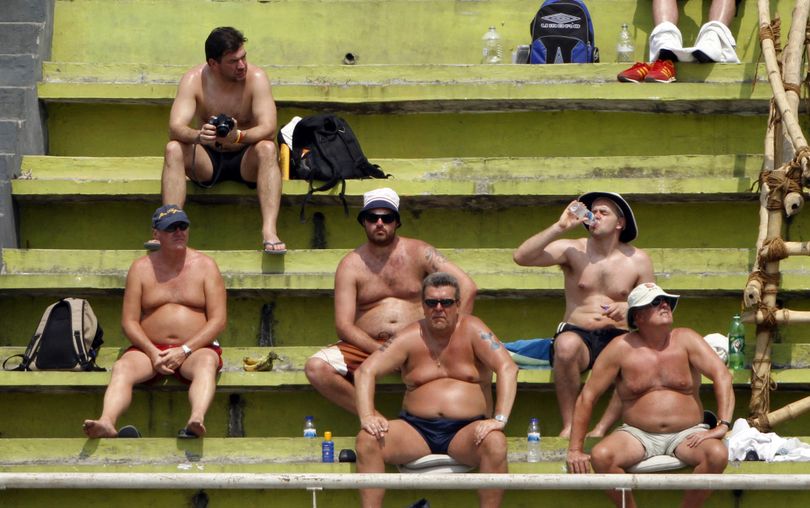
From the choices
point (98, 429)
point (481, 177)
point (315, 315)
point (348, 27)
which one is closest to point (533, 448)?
point (315, 315)

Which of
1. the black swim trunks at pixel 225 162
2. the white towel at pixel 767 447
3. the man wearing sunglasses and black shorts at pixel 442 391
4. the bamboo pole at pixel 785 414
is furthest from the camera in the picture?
the black swim trunks at pixel 225 162

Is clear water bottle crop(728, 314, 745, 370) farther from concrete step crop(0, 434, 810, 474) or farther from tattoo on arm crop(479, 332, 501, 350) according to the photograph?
tattoo on arm crop(479, 332, 501, 350)

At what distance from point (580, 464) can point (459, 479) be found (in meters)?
1.96

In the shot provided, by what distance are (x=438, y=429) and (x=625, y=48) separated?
4.34m

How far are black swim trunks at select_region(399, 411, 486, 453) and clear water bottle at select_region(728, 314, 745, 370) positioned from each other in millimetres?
1742

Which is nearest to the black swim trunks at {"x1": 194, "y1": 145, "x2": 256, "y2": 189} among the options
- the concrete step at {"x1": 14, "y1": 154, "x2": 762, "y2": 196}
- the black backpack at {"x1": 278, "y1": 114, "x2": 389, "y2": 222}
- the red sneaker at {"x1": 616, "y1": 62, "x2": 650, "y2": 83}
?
the concrete step at {"x1": 14, "y1": 154, "x2": 762, "y2": 196}

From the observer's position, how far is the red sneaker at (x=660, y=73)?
463 inches

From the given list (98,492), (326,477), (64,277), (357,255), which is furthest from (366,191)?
(326,477)

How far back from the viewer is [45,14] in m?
12.3

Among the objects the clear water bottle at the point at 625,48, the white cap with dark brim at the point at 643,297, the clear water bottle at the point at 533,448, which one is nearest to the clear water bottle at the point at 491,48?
the clear water bottle at the point at 625,48

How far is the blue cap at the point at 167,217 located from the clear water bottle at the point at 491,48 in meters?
3.34

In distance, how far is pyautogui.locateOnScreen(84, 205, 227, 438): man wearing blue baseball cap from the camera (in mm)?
9594

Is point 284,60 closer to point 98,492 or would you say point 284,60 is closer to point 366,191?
point 366,191

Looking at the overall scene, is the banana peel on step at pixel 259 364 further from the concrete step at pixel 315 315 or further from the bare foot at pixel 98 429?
the bare foot at pixel 98 429
